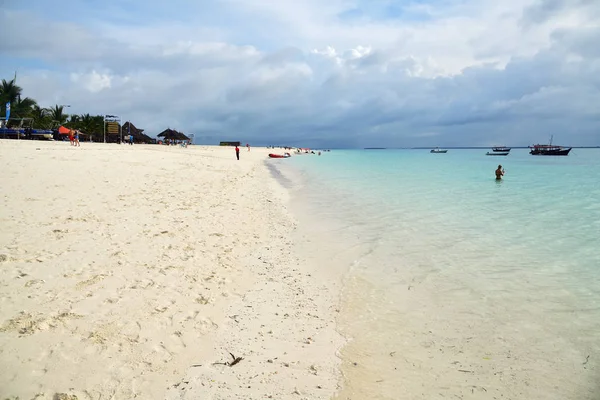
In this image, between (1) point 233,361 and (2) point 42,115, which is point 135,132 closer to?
(2) point 42,115

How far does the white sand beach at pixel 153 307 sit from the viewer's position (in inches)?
127

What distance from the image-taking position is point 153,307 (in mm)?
4504

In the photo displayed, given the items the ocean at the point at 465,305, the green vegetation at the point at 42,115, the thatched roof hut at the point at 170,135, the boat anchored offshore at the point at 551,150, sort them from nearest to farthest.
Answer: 1. the ocean at the point at 465,305
2. the green vegetation at the point at 42,115
3. the thatched roof hut at the point at 170,135
4. the boat anchored offshore at the point at 551,150

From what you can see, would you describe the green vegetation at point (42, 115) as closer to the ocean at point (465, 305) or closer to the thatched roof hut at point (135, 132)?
the thatched roof hut at point (135, 132)

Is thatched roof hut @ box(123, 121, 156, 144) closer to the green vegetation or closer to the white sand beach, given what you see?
the green vegetation

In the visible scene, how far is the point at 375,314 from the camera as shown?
514 centimetres

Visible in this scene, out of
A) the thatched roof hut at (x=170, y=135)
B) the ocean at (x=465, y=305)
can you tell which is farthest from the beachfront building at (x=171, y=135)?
the ocean at (x=465, y=305)

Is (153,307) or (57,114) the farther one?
(57,114)

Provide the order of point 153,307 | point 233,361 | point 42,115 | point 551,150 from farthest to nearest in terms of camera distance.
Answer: point 551,150, point 42,115, point 153,307, point 233,361

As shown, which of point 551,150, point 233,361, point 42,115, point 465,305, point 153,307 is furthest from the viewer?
point 551,150

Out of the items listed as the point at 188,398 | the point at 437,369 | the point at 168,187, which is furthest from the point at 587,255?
the point at 168,187

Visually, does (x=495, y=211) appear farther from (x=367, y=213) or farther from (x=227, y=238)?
(x=227, y=238)

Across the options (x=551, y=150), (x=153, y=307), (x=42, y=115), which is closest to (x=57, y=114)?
(x=42, y=115)

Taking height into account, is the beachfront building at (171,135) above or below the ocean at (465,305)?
above
